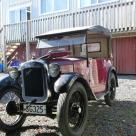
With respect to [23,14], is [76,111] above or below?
below

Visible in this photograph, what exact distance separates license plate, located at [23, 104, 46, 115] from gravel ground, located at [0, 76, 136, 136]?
0.50 m

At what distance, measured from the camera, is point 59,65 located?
663 cm

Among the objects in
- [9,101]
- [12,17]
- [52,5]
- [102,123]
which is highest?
[52,5]

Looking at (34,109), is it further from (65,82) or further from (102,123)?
(102,123)

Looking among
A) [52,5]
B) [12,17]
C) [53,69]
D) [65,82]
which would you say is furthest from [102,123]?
[12,17]

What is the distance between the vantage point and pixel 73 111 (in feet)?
21.1

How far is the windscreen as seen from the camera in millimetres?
7691

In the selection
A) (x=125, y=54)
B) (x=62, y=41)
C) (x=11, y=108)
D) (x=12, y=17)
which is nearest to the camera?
(x=11, y=108)

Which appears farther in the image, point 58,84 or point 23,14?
point 23,14

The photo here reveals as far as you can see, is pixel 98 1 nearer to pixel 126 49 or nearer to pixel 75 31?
pixel 126 49

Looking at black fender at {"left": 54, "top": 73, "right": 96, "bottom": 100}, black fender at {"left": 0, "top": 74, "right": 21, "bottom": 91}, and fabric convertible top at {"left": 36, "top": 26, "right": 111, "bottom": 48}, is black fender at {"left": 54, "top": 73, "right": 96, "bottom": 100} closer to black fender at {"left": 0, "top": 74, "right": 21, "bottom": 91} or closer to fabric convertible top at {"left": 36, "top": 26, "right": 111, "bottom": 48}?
black fender at {"left": 0, "top": 74, "right": 21, "bottom": 91}

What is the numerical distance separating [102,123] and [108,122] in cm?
14

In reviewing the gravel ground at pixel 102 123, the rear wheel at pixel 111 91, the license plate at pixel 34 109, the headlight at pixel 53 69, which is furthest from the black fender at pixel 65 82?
the rear wheel at pixel 111 91

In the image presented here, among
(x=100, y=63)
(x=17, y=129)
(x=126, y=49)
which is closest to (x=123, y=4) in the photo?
(x=126, y=49)
